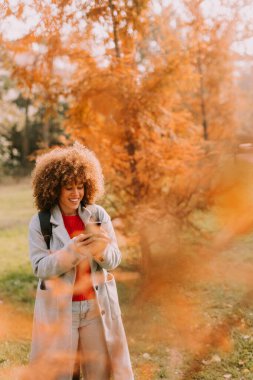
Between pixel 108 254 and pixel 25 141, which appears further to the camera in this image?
pixel 25 141

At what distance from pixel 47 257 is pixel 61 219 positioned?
28 centimetres

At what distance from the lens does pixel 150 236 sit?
6875 millimetres

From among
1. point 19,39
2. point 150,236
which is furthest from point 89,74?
point 150,236

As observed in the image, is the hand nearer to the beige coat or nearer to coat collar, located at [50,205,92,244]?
the beige coat

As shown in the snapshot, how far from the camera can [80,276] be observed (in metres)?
2.64

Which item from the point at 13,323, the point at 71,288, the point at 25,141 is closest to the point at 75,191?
the point at 71,288

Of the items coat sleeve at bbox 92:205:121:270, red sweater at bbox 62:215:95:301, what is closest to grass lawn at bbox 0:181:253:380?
red sweater at bbox 62:215:95:301

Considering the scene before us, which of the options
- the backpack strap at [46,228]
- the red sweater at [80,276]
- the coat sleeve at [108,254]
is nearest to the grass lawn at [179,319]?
the red sweater at [80,276]

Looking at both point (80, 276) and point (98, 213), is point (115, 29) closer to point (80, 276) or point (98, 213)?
point (98, 213)

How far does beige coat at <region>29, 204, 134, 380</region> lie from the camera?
2.50 metres

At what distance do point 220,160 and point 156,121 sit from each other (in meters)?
1.87

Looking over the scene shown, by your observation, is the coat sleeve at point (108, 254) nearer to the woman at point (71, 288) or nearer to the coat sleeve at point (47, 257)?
the woman at point (71, 288)

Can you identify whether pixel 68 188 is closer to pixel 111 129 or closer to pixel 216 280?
pixel 111 129

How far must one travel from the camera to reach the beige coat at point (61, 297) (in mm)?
2496
